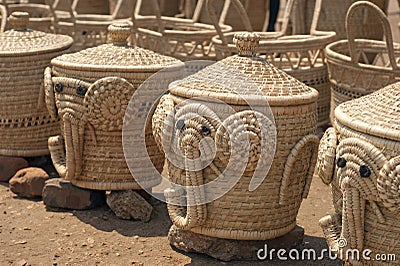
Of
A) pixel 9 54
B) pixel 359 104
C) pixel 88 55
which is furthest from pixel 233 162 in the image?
pixel 9 54

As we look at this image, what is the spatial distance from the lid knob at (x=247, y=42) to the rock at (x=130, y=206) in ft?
3.93

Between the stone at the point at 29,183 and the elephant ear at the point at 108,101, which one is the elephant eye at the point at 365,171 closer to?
the elephant ear at the point at 108,101

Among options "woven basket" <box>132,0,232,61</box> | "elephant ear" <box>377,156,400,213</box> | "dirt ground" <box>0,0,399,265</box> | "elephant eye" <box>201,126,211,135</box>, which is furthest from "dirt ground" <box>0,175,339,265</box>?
Answer: "woven basket" <box>132,0,232,61</box>

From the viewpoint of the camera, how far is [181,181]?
366cm

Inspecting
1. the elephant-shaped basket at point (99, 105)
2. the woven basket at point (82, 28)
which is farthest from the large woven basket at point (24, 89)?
the woven basket at point (82, 28)

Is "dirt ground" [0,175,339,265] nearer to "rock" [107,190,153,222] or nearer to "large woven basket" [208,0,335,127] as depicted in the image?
"rock" [107,190,153,222]

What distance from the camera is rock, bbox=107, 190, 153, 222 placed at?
4305mm

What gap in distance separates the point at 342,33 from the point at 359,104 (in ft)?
11.1

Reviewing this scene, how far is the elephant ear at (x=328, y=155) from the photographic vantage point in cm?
315

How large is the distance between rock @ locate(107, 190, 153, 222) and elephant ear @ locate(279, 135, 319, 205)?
1.07m

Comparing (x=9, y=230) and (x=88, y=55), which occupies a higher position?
(x=88, y=55)

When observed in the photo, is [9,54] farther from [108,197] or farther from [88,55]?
[108,197]

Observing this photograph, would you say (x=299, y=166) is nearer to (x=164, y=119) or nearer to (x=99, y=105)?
(x=164, y=119)

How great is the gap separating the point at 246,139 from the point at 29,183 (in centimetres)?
195
